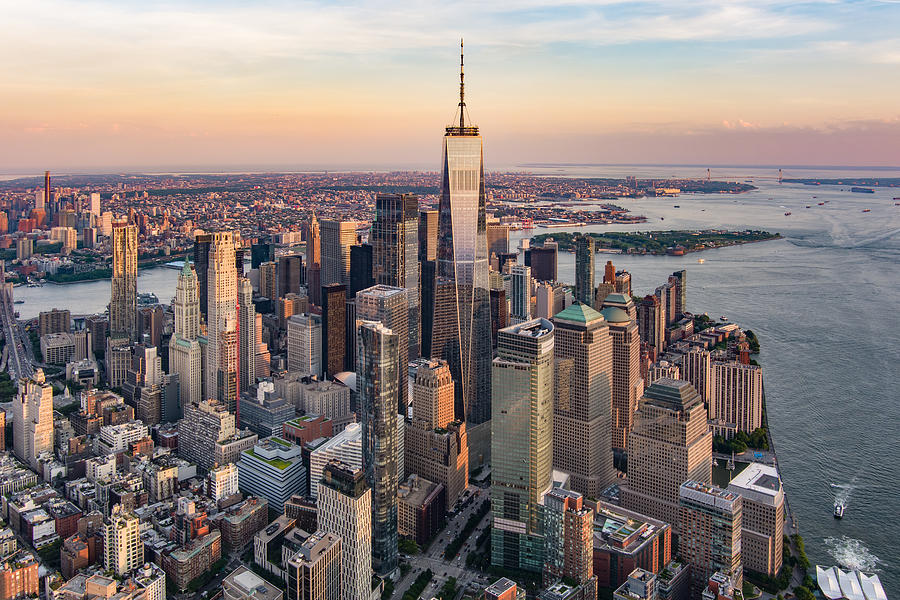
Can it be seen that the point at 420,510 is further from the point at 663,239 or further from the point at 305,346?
the point at 663,239

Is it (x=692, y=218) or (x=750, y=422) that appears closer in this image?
(x=750, y=422)

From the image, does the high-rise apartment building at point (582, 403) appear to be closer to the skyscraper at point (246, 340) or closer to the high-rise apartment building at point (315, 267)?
the skyscraper at point (246, 340)

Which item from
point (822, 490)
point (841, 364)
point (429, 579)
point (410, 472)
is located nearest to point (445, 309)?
point (410, 472)

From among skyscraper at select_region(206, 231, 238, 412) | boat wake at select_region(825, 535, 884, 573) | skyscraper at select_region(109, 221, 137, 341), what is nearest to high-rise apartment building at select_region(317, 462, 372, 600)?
skyscraper at select_region(206, 231, 238, 412)

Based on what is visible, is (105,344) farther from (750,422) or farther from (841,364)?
(841,364)

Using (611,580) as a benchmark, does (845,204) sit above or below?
above
